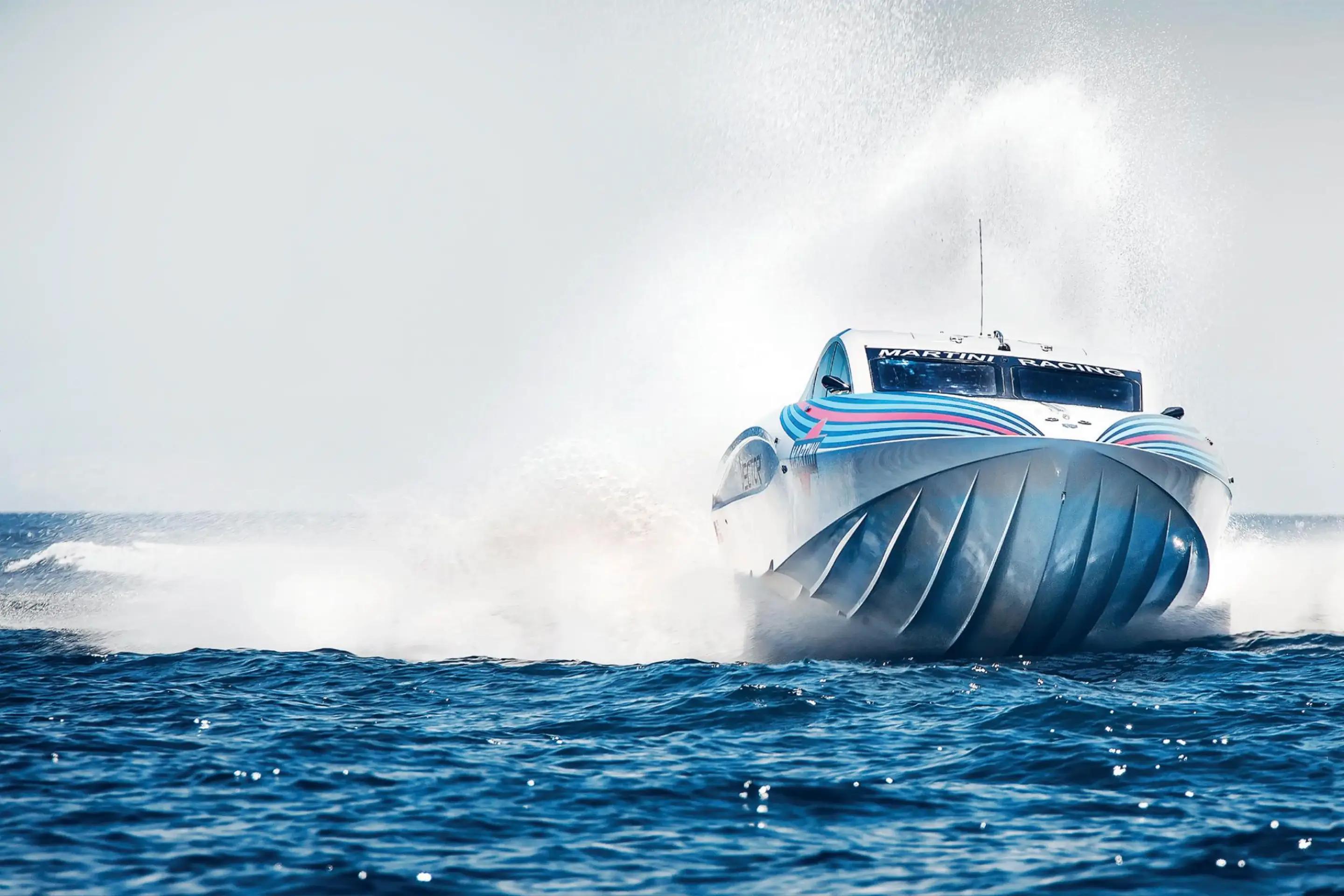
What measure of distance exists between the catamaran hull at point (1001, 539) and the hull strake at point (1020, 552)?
14 millimetres

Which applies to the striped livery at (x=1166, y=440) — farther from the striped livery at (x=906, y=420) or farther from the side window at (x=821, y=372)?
the side window at (x=821, y=372)

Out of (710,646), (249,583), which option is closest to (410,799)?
(710,646)

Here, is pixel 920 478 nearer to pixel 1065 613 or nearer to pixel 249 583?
pixel 1065 613

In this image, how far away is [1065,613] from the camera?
10984 millimetres

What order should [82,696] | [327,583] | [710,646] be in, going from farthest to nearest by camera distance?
[327,583]
[710,646]
[82,696]

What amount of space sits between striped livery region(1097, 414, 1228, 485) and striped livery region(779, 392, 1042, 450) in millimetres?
941

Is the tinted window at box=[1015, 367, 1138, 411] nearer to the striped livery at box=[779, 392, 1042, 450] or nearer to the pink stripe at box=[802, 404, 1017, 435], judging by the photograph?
the striped livery at box=[779, 392, 1042, 450]

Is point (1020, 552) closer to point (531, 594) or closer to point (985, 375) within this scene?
point (985, 375)

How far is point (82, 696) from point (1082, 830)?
27.6ft

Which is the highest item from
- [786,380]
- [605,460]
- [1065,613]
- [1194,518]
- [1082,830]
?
[786,380]

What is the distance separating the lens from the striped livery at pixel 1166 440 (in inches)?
411

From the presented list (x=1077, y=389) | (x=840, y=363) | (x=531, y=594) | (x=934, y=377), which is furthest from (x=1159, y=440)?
(x=531, y=594)

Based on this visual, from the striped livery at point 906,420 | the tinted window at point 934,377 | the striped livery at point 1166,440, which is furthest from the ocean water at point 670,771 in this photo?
the tinted window at point 934,377

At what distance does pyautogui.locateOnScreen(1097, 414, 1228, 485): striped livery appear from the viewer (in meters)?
10.4
